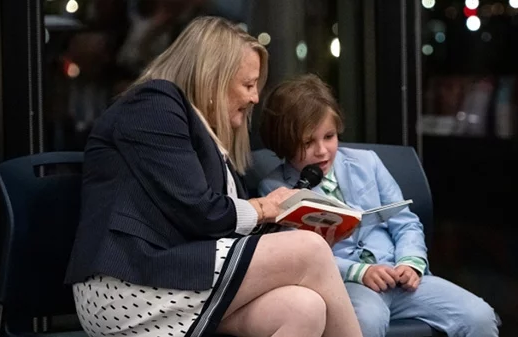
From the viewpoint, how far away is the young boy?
9.97 feet

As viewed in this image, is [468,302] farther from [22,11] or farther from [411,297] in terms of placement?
[22,11]

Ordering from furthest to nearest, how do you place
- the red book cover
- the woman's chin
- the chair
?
the chair → the woman's chin → the red book cover

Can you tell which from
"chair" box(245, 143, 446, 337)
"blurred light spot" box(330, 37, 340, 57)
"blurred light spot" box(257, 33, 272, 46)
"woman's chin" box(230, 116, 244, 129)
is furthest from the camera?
"blurred light spot" box(330, 37, 340, 57)

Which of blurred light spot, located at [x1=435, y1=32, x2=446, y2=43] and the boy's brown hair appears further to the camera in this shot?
blurred light spot, located at [x1=435, y1=32, x2=446, y2=43]

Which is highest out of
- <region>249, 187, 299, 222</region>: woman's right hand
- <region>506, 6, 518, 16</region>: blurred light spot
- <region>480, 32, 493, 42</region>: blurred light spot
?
<region>506, 6, 518, 16</region>: blurred light spot

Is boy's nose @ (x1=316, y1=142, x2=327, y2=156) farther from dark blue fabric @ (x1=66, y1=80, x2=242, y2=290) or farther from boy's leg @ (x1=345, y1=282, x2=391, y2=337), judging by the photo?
dark blue fabric @ (x1=66, y1=80, x2=242, y2=290)

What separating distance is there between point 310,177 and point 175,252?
0.68 m

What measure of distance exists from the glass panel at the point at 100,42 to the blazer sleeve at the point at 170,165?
1.12 meters

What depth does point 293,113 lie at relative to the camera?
318 cm

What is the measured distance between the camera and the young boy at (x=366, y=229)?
9.97 ft

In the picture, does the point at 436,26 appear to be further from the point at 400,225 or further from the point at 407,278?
the point at 407,278

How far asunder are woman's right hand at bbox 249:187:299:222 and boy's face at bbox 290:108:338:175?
346mm

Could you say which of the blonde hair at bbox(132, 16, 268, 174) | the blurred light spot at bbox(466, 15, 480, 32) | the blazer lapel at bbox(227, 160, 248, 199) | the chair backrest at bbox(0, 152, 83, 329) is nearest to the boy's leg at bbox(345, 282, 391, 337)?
the blazer lapel at bbox(227, 160, 248, 199)

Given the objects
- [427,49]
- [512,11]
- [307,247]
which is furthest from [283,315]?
[512,11]
